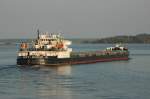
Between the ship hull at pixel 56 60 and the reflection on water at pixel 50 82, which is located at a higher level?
the ship hull at pixel 56 60

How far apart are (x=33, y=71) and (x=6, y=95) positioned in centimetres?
2439

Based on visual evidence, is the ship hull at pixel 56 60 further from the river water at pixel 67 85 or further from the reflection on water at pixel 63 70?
the river water at pixel 67 85

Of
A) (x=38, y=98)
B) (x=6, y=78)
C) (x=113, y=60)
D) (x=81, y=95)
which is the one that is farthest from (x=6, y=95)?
(x=113, y=60)

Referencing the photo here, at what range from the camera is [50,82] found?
61562 mm

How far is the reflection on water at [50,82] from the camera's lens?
51688 millimetres

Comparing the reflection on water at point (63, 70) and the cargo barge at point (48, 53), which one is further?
the cargo barge at point (48, 53)

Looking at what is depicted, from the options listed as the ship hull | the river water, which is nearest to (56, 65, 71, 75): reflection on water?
the river water

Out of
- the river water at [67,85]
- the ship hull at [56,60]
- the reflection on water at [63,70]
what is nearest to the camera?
the river water at [67,85]

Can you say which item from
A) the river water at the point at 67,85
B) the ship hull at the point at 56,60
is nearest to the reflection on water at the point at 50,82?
the river water at the point at 67,85

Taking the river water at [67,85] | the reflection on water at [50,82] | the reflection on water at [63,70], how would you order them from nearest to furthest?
the river water at [67,85]
the reflection on water at [50,82]
the reflection on water at [63,70]

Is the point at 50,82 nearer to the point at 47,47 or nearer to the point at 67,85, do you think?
the point at 67,85

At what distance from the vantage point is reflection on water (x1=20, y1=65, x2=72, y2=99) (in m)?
51.7

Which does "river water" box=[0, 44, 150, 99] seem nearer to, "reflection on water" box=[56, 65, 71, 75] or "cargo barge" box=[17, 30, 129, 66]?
"reflection on water" box=[56, 65, 71, 75]

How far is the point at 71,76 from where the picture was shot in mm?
70125
